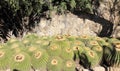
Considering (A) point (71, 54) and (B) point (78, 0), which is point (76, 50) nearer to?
(A) point (71, 54)

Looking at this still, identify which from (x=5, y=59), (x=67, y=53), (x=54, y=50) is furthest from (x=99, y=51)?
(x=5, y=59)

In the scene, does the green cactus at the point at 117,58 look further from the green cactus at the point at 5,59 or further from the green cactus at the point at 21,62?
the green cactus at the point at 5,59

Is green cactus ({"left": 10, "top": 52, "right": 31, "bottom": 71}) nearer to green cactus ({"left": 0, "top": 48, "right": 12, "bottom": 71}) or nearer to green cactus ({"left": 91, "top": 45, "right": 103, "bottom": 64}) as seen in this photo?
green cactus ({"left": 0, "top": 48, "right": 12, "bottom": 71})

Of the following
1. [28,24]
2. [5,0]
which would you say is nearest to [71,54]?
[5,0]

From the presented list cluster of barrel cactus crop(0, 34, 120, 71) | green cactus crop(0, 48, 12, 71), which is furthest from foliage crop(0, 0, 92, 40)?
green cactus crop(0, 48, 12, 71)

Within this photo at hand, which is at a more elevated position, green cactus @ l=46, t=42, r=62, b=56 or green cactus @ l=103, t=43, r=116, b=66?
green cactus @ l=46, t=42, r=62, b=56

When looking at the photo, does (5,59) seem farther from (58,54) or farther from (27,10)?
(27,10)

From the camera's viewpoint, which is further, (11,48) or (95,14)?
(95,14)
